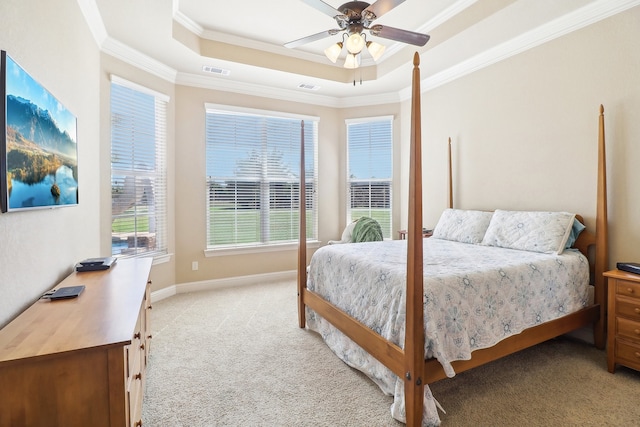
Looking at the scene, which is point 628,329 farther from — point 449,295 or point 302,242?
point 302,242

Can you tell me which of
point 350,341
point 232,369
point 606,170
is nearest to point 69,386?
point 232,369

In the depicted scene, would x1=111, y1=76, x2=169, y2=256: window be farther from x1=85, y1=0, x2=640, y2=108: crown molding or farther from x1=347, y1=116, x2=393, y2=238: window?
x1=347, y1=116, x2=393, y2=238: window

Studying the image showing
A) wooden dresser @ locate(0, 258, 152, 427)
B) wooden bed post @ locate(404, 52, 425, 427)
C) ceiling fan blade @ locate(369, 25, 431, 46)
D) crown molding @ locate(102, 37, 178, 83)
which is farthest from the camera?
crown molding @ locate(102, 37, 178, 83)

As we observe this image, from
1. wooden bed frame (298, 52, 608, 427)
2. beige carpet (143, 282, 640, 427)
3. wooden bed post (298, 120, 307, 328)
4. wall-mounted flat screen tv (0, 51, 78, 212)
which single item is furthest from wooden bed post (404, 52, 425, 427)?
wall-mounted flat screen tv (0, 51, 78, 212)

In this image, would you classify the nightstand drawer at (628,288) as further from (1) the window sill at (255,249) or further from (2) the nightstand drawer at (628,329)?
(1) the window sill at (255,249)

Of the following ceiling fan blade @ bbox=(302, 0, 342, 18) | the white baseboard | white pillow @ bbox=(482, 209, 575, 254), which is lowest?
the white baseboard

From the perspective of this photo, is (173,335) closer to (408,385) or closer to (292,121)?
(408,385)

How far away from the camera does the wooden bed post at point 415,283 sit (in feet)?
5.17

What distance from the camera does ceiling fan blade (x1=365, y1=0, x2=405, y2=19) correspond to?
2.04 meters

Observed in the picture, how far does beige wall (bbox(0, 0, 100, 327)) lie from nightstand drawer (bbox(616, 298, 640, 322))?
3427 mm

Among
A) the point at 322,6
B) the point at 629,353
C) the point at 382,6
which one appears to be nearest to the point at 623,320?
the point at 629,353

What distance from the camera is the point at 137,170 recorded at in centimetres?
352

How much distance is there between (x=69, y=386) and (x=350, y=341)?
5.53 ft

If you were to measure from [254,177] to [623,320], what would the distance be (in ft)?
13.1
